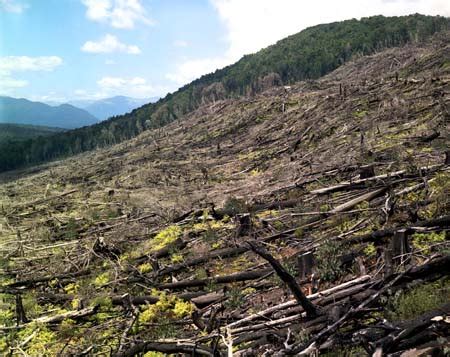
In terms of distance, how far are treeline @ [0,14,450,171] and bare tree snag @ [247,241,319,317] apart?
87.5m

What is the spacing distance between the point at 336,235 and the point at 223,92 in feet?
344

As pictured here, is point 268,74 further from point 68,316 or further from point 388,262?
point 388,262

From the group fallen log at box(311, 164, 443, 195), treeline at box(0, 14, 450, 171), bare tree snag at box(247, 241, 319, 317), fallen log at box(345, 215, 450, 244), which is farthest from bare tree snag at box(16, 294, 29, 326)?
treeline at box(0, 14, 450, 171)

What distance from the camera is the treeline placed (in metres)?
100

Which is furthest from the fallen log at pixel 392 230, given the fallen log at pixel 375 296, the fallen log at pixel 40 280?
the fallen log at pixel 40 280

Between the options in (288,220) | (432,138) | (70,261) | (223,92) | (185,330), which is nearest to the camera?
(185,330)

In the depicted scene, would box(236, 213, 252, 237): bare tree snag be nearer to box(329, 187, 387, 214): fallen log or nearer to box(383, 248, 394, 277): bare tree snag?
box(329, 187, 387, 214): fallen log

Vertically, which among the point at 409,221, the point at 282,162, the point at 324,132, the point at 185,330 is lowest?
the point at 185,330

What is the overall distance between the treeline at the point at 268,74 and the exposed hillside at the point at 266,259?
7667 cm

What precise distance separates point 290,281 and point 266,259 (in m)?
0.55

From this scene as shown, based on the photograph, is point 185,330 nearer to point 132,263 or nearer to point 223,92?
point 132,263

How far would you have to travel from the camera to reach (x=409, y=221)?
22.0ft

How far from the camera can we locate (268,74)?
10419cm

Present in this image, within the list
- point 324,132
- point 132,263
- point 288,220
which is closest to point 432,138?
point 288,220
